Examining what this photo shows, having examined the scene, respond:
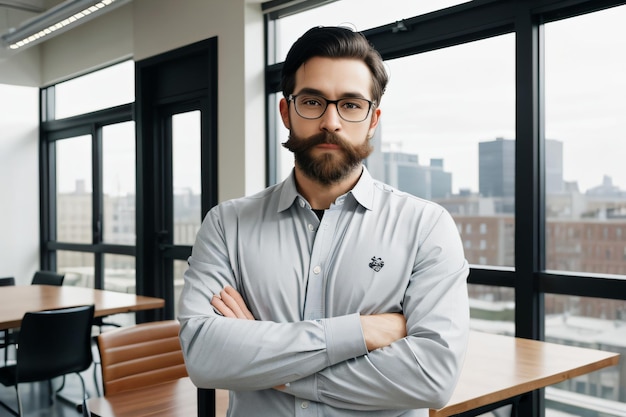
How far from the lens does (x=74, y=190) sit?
24.3 feet

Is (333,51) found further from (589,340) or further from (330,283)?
(589,340)

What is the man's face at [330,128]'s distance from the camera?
142cm

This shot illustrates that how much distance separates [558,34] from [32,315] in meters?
3.17

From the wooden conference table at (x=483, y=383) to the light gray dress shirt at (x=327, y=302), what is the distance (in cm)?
59

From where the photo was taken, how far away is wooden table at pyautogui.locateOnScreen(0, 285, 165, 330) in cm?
396

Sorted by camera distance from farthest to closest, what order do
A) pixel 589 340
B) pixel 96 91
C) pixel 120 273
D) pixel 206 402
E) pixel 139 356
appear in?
pixel 96 91 → pixel 120 273 → pixel 589 340 → pixel 139 356 → pixel 206 402

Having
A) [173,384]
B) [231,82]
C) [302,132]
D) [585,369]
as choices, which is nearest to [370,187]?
[302,132]

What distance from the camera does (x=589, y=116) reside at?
10.5 feet

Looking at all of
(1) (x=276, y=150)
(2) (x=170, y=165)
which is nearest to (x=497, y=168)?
(1) (x=276, y=150)

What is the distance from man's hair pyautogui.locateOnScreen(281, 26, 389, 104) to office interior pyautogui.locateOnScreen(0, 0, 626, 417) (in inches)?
80.0

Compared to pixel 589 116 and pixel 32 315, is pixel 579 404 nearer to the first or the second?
pixel 589 116

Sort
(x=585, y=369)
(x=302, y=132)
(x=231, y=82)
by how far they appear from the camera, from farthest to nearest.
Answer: (x=231, y=82), (x=585, y=369), (x=302, y=132)

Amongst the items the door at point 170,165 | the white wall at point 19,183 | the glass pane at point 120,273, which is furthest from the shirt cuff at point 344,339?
the white wall at point 19,183

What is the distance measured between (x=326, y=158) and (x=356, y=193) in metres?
0.13
